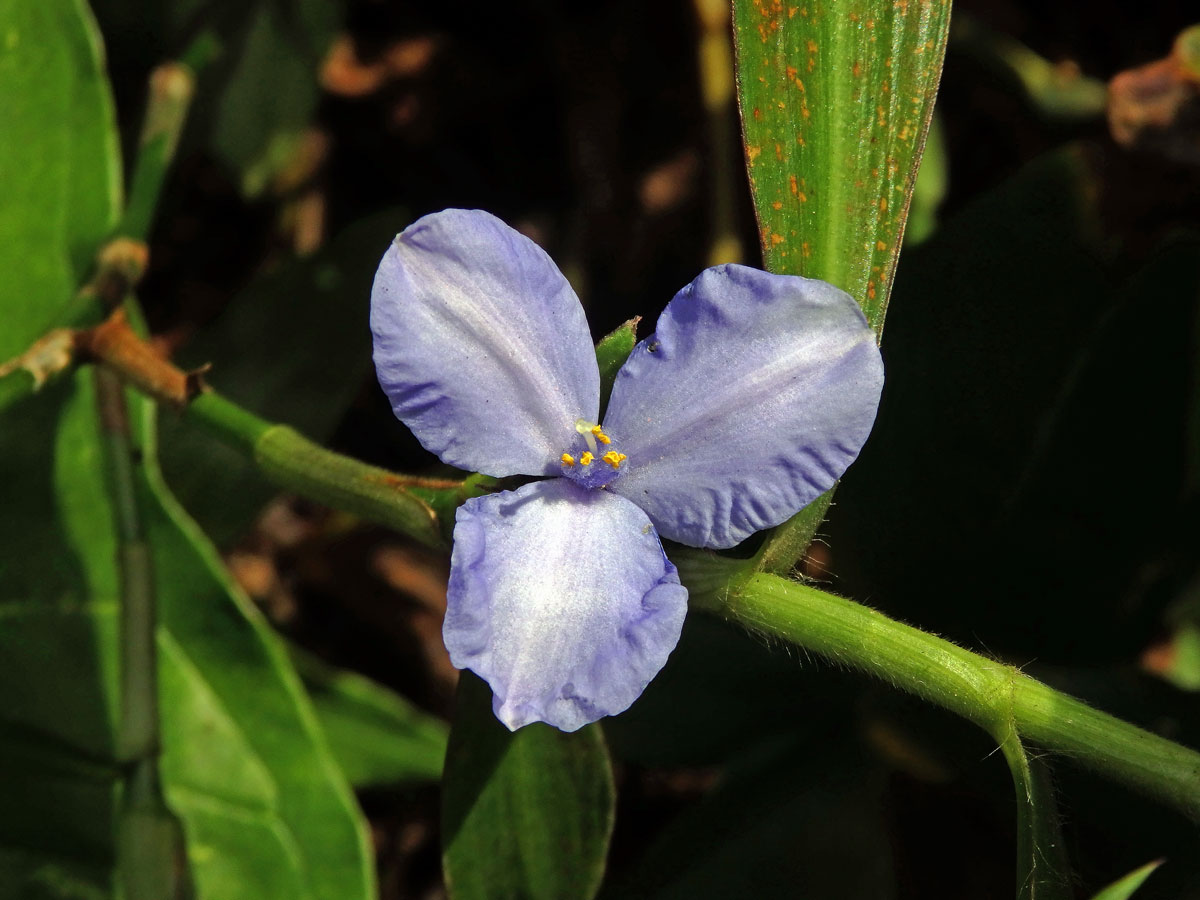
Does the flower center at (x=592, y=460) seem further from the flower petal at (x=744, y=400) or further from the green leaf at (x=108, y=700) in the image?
the green leaf at (x=108, y=700)

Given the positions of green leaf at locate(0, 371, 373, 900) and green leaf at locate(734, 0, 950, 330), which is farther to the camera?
green leaf at locate(0, 371, 373, 900)

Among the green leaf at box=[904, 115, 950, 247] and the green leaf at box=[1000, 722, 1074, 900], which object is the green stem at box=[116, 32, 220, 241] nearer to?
the green leaf at box=[904, 115, 950, 247]

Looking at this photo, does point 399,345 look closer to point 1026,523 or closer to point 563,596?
point 563,596

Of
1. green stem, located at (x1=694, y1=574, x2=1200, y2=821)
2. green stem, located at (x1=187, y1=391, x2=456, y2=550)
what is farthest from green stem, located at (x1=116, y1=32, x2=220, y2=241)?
green stem, located at (x1=694, y1=574, x2=1200, y2=821)

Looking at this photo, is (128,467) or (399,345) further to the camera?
(128,467)

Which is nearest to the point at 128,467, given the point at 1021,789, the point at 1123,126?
the point at 1021,789

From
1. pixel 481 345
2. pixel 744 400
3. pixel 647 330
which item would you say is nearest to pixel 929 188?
pixel 647 330

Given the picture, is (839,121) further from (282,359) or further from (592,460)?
(282,359)
